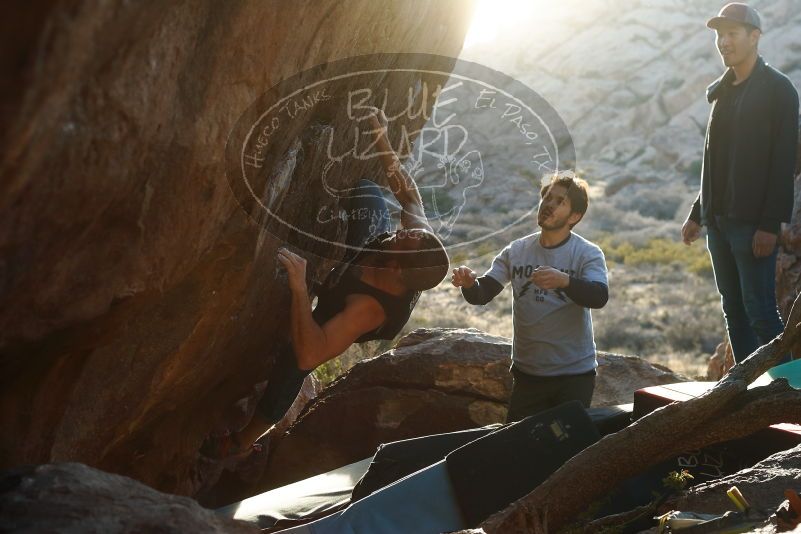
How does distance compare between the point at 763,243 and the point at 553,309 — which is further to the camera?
the point at 763,243

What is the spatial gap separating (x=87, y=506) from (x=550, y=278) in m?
2.74

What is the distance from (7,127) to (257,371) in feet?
13.6

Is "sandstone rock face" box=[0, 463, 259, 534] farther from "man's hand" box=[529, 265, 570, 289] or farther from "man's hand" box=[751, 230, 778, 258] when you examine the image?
"man's hand" box=[751, 230, 778, 258]

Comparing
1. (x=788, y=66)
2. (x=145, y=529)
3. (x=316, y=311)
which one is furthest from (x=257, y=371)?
(x=788, y=66)

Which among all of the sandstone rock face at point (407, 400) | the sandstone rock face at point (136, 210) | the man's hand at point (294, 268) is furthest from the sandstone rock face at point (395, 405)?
the man's hand at point (294, 268)

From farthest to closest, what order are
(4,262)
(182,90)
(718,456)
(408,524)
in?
(718,456) < (408,524) < (182,90) < (4,262)

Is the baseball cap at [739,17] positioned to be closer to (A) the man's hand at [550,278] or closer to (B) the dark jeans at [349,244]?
(A) the man's hand at [550,278]

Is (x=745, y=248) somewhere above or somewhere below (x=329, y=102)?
below

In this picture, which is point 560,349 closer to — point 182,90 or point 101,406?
point 101,406

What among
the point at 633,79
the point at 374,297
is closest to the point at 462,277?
the point at 374,297

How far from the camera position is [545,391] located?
5531mm

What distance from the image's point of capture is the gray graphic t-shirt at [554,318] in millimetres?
5469

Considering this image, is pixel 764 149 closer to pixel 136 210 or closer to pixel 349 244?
pixel 349 244

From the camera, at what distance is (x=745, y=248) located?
19.5 feet
